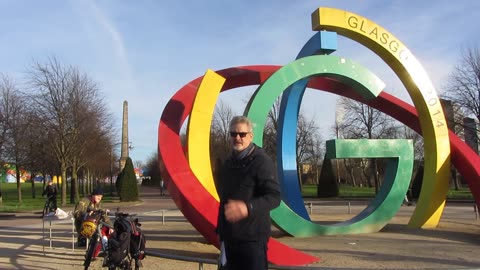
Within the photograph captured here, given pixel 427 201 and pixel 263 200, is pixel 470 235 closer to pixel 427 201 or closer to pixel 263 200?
pixel 427 201

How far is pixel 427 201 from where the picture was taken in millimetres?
14203

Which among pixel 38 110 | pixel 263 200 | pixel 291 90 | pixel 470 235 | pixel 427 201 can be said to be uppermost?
pixel 38 110

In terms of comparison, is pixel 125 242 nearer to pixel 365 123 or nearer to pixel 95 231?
pixel 95 231

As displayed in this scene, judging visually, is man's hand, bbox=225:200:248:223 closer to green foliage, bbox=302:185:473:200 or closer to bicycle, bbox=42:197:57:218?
bicycle, bbox=42:197:57:218

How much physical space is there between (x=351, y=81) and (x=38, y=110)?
24132 millimetres

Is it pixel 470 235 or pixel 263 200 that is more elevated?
pixel 263 200

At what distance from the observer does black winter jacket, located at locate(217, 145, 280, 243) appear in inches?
123

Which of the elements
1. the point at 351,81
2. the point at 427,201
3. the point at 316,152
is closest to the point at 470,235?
the point at 427,201

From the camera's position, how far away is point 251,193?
322 centimetres

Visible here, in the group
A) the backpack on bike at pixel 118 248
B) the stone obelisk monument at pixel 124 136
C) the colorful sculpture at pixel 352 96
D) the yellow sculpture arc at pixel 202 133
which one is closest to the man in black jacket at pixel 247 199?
the backpack on bike at pixel 118 248

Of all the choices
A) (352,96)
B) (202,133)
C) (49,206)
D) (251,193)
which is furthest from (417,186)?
(251,193)

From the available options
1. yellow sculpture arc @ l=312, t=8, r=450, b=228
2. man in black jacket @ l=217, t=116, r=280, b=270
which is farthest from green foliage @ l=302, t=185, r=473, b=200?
man in black jacket @ l=217, t=116, r=280, b=270

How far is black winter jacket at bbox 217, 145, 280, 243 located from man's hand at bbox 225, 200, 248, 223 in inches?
2.5

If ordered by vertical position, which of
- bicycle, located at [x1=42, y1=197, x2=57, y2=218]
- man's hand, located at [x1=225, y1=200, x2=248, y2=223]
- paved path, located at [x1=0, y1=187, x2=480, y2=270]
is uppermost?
man's hand, located at [x1=225, y1=200, x2=248, y2=223]
